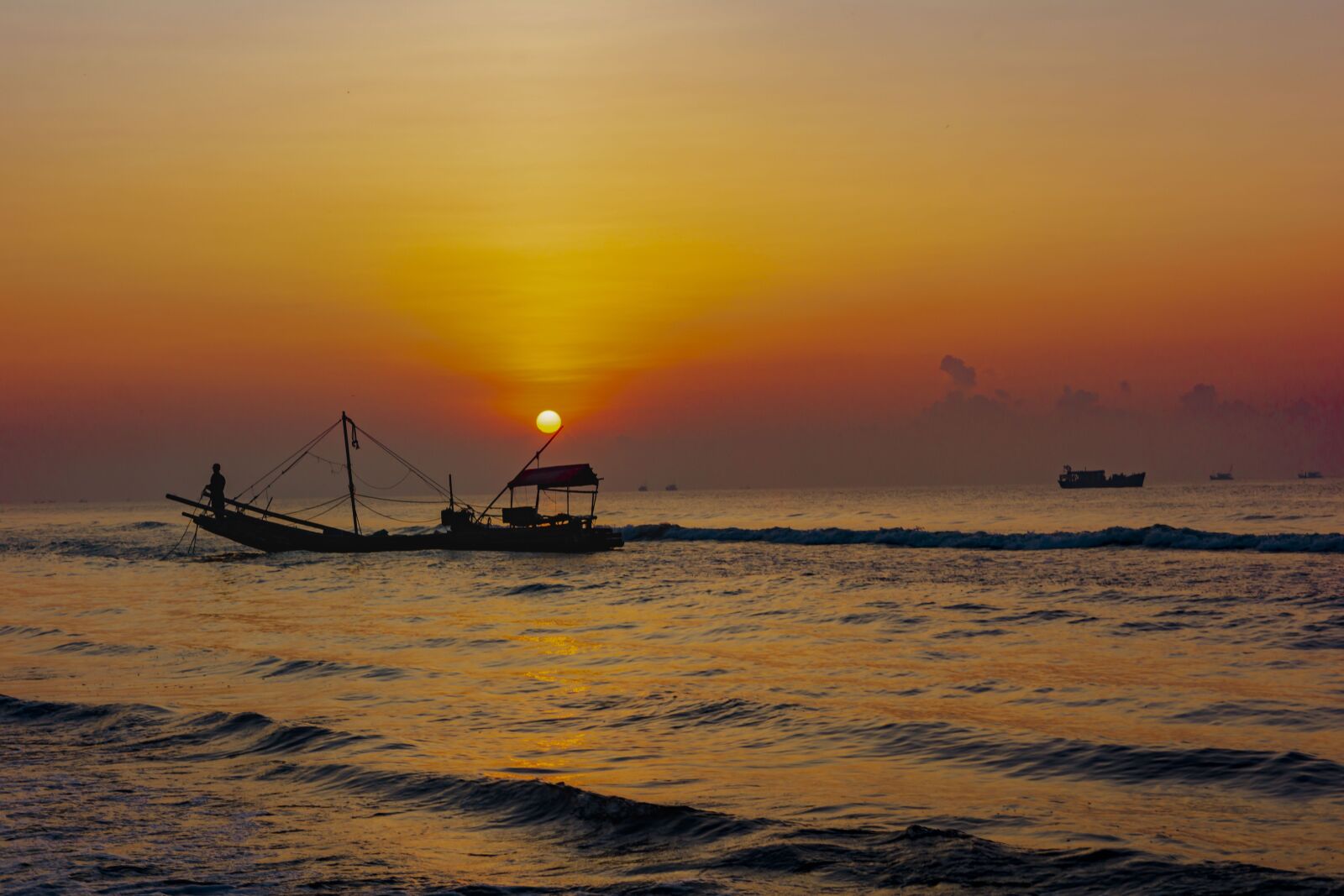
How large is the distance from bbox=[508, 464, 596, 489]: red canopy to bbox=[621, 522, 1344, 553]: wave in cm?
1938

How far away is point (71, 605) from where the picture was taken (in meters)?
38.9

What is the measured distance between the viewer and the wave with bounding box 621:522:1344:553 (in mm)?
58062

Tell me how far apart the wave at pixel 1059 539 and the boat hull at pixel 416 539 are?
17996 mm

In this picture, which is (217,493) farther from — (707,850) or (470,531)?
(707,850)

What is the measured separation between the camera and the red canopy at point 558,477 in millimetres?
66562

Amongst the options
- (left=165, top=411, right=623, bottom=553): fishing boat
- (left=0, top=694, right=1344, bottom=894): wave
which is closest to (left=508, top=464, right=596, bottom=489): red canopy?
(left=165, top=411, right=623, bottom=553): fishing boat

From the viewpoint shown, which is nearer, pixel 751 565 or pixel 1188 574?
pixel 1188 574

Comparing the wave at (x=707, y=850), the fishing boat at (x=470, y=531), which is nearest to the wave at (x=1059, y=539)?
the fishing boat at (x=470, y=531)

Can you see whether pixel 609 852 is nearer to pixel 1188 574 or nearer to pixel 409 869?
pixel 409 869

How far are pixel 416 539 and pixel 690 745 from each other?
188ft

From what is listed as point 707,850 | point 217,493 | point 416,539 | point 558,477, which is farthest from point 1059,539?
point 707,850

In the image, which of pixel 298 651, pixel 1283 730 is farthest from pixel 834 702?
pixel 298 651

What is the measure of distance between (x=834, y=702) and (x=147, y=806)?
33.5ft

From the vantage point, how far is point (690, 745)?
1570 cm
